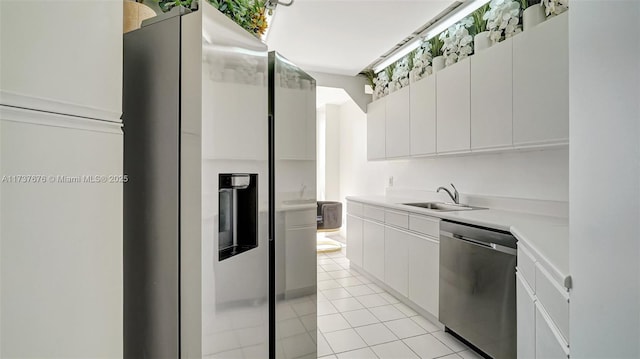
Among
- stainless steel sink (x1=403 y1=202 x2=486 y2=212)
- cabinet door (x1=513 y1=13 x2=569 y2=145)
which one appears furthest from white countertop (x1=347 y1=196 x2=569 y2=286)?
cabinet door (x1=513 y1=13 x2=569 y2=145)

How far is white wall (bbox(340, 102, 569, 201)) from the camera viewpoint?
6.89ft

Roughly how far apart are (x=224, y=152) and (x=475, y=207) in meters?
2.39

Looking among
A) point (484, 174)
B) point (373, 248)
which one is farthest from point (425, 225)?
point (373, 248)

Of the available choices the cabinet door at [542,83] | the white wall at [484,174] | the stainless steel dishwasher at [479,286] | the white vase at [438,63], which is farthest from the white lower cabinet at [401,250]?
the white vase at [438,63]

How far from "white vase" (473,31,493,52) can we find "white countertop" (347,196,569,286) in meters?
1.33

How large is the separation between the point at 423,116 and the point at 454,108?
1.35ft

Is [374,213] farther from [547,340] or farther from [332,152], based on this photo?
[332,152]

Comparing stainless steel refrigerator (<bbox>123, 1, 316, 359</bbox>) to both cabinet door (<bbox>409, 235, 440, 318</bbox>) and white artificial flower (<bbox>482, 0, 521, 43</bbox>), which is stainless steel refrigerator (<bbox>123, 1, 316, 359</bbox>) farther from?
white artificial flower (<bbox>482, 0, 521, 43</bbox>)

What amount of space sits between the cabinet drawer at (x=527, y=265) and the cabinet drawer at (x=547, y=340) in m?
0.12

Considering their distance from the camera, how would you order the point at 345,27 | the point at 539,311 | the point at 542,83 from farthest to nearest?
Answer: the point at 345,27 → the point at 542,83 → the point at 539,311

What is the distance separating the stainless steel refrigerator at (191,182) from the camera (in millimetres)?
944

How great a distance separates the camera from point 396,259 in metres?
2.89

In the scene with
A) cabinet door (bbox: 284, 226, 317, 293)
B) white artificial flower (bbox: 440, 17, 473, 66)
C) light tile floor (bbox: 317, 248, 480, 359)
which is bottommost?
light tile floor (bbox: 317, 248, 480, 359)
